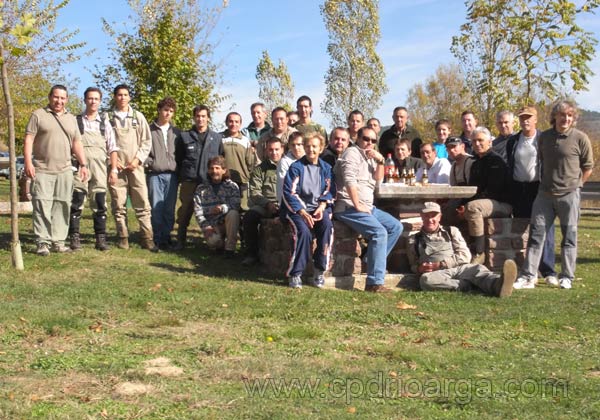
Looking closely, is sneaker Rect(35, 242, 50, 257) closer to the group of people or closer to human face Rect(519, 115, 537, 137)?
the group of people

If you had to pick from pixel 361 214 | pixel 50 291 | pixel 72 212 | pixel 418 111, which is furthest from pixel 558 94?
pixel 418 111

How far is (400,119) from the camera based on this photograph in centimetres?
1140

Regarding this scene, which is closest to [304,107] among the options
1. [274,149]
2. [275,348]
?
[274,149]

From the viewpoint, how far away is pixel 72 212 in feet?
32.7

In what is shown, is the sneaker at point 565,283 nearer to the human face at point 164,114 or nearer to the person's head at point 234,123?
the person's head at point 234,123

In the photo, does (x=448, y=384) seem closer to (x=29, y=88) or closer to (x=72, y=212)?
(x=72, y=212)

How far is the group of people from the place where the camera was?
348 inches

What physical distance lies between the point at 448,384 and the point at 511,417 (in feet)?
2.11

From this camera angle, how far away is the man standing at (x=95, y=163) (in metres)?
9.88

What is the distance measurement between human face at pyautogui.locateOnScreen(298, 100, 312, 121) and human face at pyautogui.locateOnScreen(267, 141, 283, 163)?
107cm

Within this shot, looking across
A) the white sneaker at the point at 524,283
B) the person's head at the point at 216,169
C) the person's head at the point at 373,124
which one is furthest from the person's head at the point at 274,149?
the white sneaker at the point at 524,283

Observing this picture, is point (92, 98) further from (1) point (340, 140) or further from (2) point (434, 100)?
(2) point (434, 100)

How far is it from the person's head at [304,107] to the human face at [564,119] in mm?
3621

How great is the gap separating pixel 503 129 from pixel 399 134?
177 centimetres
